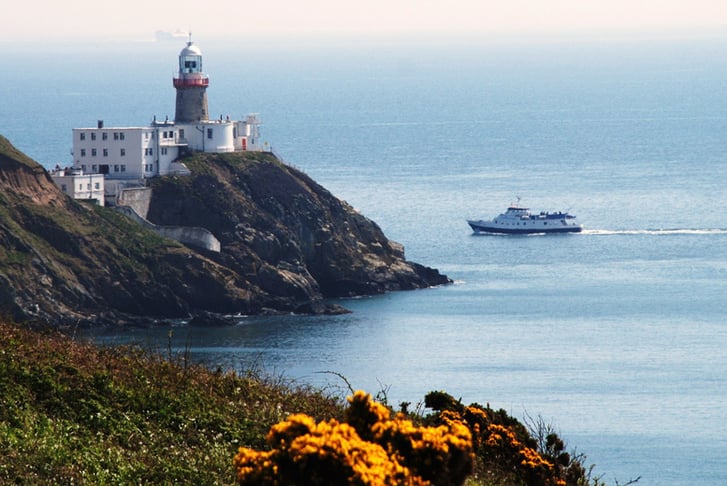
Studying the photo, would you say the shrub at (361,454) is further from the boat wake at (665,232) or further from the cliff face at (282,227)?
the boat wake at (665,232)

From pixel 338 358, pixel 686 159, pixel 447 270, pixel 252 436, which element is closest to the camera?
pixel 252 436

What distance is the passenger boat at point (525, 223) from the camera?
11788cm

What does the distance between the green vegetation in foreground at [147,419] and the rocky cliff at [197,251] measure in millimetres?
48493

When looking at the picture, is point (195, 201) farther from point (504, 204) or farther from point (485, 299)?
point (504, 204)

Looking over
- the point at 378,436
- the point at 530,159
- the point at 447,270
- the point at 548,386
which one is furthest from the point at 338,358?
the point at 530,159

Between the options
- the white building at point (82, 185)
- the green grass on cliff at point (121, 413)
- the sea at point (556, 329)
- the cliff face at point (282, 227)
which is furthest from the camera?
the cliff face at point (282, 227)

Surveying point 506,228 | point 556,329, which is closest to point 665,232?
point 506,228

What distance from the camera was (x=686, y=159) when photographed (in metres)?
178

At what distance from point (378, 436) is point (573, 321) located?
231ft

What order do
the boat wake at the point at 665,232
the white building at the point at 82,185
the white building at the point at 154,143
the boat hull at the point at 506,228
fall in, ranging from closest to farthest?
the white building at the point at 82,185 < the white building at the point at 154,143 < the boat wake at the point at 665,232 < the boat hull at the point at 506,228

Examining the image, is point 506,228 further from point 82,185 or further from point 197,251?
point 82,185

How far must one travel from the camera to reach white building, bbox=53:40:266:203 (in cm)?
8981

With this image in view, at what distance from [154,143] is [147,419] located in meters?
70.8

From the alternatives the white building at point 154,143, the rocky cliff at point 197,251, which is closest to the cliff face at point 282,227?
the rocky cliff at point 197,251
